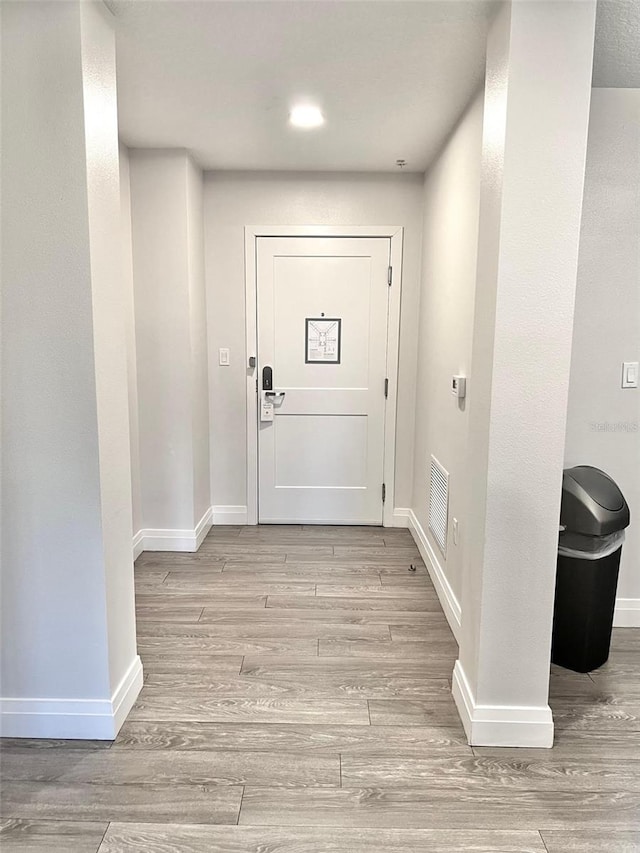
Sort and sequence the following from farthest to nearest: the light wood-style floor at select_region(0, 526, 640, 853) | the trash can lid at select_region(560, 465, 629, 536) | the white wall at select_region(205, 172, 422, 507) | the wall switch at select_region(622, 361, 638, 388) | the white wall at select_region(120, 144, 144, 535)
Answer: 1. the white wall at select_region(205, 172, 422, 507)
2. the white wall at select_region(120, 144, 144, 535)
3. the wall switch at select_region(622, 361, 638, 388)
4. the trash can lid at select_region(560, 465, 629, 536)
5. the light wood-style floor at select_region(0, 526, 640, 853)

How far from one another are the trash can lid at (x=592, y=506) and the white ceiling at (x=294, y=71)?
5.51 ft

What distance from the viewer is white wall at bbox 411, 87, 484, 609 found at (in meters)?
2.38

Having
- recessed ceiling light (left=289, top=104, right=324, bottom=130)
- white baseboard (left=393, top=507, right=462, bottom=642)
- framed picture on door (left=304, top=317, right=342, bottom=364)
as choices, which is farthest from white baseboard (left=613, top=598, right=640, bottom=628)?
recessed ceiling light (left=289, top=104, right=324, bottom=130)

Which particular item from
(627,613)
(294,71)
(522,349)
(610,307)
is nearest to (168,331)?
(294,71)

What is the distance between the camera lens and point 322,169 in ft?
11.1

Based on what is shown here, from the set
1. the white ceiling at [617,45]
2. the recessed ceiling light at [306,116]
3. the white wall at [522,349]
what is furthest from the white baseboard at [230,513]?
the white ceiling at [617,45]

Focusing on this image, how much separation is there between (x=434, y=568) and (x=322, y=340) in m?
1.66

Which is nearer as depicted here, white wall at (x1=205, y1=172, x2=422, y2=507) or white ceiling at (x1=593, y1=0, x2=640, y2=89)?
white ceiling at (x1=593, y1=0, x2=640, y2=89)

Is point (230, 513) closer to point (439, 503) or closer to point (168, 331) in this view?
point (168, 331)

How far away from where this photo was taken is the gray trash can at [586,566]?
6.84 ft

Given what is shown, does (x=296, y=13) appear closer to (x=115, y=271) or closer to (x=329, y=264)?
(x=115, y=271)

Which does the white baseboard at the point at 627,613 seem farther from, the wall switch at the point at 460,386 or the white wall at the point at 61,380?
the white wall at the point at 61,380

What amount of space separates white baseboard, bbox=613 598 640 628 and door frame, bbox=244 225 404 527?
5.19ft

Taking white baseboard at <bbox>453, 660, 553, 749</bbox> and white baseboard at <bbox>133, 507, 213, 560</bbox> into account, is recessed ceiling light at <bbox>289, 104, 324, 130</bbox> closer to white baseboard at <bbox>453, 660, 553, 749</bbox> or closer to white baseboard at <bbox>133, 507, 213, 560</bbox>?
white baseboard at <bbox>133, 507, 213, 560</bbox>
